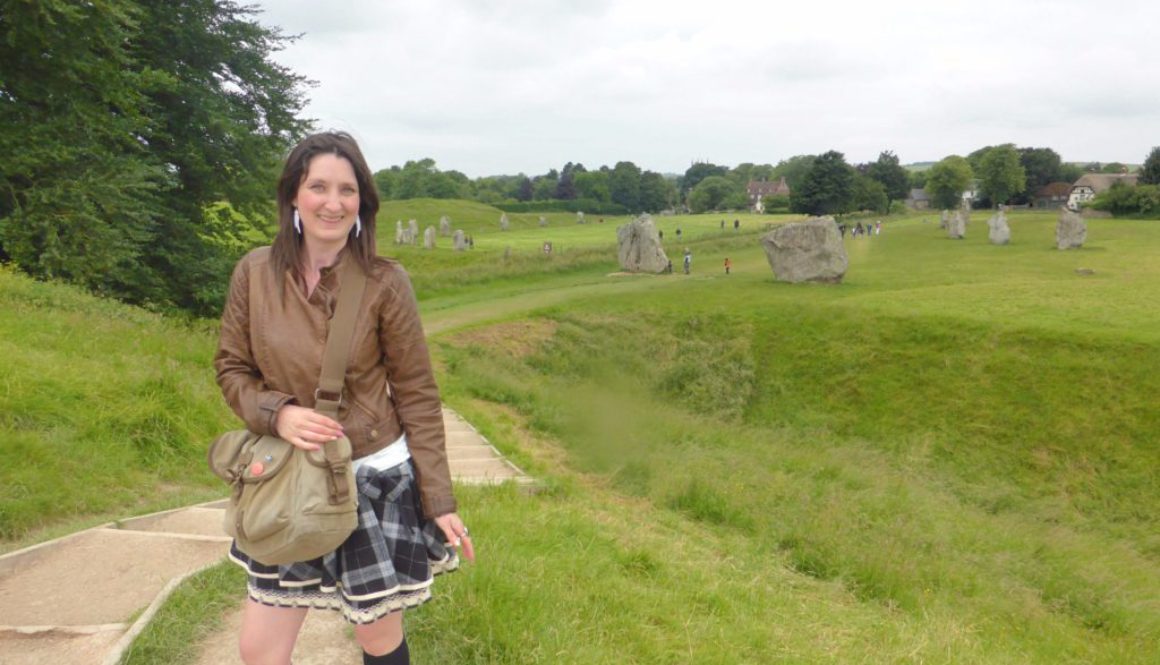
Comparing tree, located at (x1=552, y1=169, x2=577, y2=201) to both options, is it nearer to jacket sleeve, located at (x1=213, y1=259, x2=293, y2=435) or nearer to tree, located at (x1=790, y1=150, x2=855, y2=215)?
tree, located at (x1=790, y1=150, x2=855, y2=215)

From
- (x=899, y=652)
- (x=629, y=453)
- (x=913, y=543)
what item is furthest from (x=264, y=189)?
(x=899, y=652)

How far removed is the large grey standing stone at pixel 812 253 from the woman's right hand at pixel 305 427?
2682 centimetres

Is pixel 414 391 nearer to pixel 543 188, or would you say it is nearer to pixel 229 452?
pixel 229 452

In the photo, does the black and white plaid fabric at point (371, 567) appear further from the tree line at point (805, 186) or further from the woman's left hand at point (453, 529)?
the tree line at point (805, 186)

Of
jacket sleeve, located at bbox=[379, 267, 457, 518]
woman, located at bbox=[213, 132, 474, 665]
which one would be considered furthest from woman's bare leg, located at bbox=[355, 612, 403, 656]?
jacket sleeve, located at bbox=[379, 267, 457, 518]

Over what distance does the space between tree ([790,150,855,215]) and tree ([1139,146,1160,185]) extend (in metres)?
24.2

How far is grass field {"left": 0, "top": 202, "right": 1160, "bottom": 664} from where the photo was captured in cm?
530

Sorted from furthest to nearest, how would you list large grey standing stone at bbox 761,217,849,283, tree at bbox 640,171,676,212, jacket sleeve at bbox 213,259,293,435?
tree at bbox 640,171,676,212 → large grey standing stone at bbox 761,217,849,283 → jacket sleeve at bbox 213,259,293,435

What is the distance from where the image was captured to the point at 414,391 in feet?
9.85

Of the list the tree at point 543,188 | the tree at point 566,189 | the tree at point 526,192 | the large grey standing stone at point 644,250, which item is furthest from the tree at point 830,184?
the tree at point 526,192

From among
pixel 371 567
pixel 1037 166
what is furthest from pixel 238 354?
pixel 1037 166

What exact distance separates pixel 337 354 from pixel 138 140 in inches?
621

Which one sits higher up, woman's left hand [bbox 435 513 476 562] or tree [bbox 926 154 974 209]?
tree [bbox 926 154 974 209]

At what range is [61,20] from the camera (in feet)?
43.1
